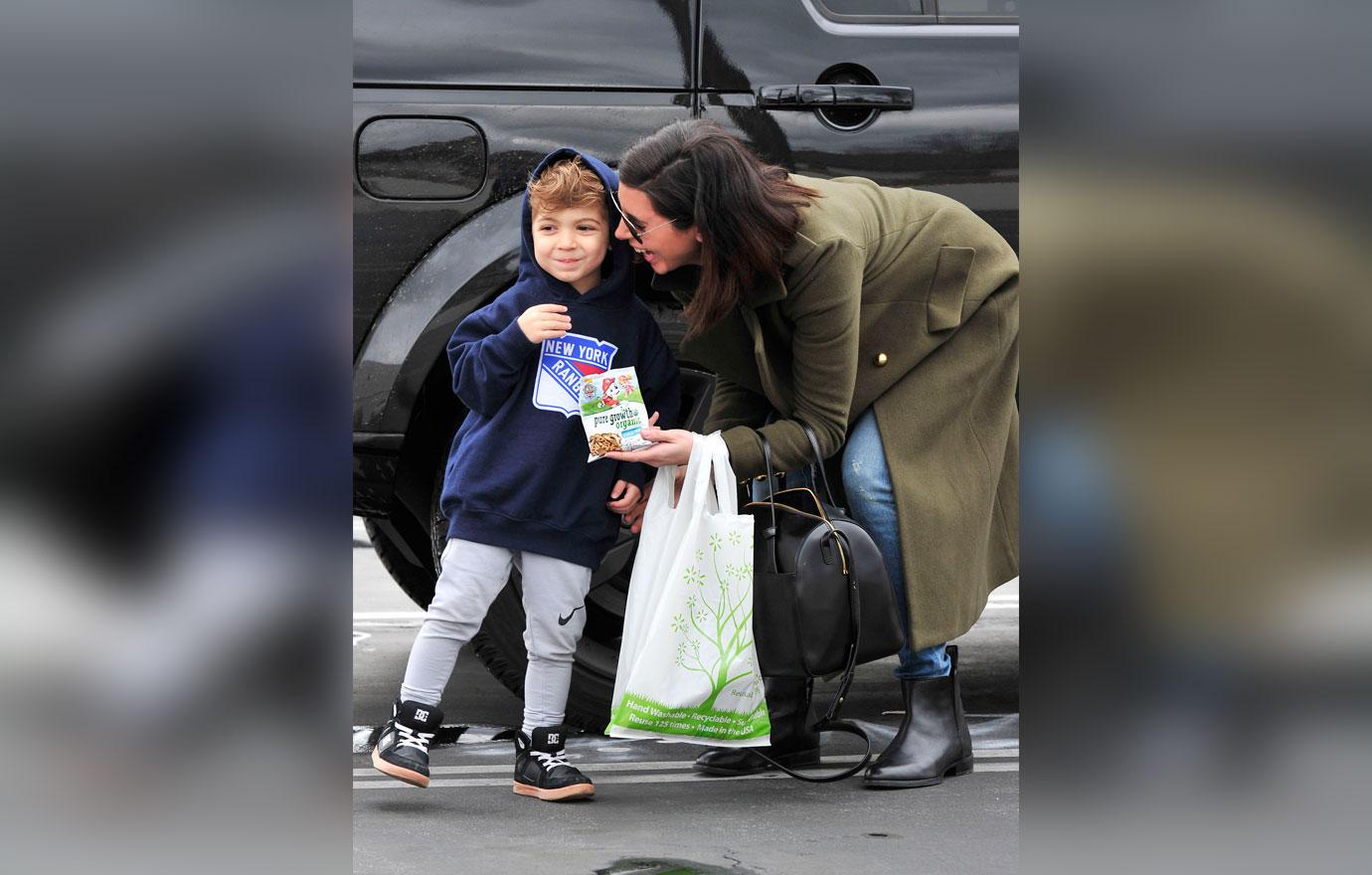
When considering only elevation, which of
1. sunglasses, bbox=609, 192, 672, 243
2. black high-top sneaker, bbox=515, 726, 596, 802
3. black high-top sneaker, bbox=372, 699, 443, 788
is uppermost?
sunglasses, bbox=609, 192, 672, 243

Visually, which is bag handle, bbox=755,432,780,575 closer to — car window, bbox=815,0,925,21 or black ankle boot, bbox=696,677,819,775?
black ankle boot, bbox=696,677,819,775

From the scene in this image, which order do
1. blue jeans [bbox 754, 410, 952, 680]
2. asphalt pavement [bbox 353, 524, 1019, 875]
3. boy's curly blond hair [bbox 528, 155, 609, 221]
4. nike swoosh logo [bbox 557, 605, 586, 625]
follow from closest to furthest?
1. asphalt pavement [bbox 353, 524, 1019, 875]
2. boy's curly blond hair [bbox 528, 155, 609, 221]
3. nike swoosh logo [bbox 557, 605, 586, 625]
4. blue jeans [bbox 754, 410, 952, 680]

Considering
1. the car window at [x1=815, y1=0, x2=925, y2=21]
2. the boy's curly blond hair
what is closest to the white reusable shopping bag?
the boy's curly blond hair

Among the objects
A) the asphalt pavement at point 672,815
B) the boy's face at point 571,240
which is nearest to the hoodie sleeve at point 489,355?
the boy's face at point 571,240

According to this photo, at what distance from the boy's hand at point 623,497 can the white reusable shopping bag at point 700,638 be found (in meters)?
0.14

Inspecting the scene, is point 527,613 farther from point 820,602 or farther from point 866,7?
point 866,7

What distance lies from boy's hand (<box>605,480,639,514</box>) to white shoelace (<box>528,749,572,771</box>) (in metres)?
0.53

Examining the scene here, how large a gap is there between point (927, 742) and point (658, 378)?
38.3 inches

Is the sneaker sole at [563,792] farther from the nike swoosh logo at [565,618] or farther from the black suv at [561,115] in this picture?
the black suv at [561,115]

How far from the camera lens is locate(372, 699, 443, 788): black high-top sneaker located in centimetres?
291

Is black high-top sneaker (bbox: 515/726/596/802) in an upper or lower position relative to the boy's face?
lower

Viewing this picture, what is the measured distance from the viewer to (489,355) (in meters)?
2.97

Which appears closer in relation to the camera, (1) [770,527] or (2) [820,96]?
(1) [770,527]

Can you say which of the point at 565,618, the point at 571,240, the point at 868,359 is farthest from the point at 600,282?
the point at 565,618
